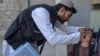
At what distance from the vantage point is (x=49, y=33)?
3617mm

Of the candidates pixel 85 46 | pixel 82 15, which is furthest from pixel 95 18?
pixel 85 46

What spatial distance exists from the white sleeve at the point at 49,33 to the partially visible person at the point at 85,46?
0.07 meters

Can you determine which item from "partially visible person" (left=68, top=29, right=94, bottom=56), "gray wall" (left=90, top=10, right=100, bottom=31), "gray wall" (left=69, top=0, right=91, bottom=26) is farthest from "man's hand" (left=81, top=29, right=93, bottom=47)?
"gray wall" (left=90, top=10, right=100, bottom=31)

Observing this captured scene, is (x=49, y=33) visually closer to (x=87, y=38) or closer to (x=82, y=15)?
(x=87, y=38)

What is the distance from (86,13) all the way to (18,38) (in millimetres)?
1735

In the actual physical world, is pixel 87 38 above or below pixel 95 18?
above

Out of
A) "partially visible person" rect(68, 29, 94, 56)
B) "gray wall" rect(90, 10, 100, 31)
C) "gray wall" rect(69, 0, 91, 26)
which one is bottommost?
"gray wall" rect(90, 10, 100, 31)

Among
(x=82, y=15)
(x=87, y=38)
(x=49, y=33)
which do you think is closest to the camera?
(x=87, y=38)

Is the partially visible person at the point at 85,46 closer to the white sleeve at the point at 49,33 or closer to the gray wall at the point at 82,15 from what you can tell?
the white sleeve at the point at 49,33

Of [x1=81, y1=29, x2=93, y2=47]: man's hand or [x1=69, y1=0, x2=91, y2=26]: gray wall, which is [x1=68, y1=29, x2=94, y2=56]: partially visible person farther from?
[x1=69, y1=0, x2=91, y2=26]: gray wall

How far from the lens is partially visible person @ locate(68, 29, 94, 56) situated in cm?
350

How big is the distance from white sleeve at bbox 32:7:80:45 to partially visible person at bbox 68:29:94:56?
0.07 m

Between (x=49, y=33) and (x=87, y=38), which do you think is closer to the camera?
(x=87, y=38)

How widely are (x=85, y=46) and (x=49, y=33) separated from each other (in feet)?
1.08
